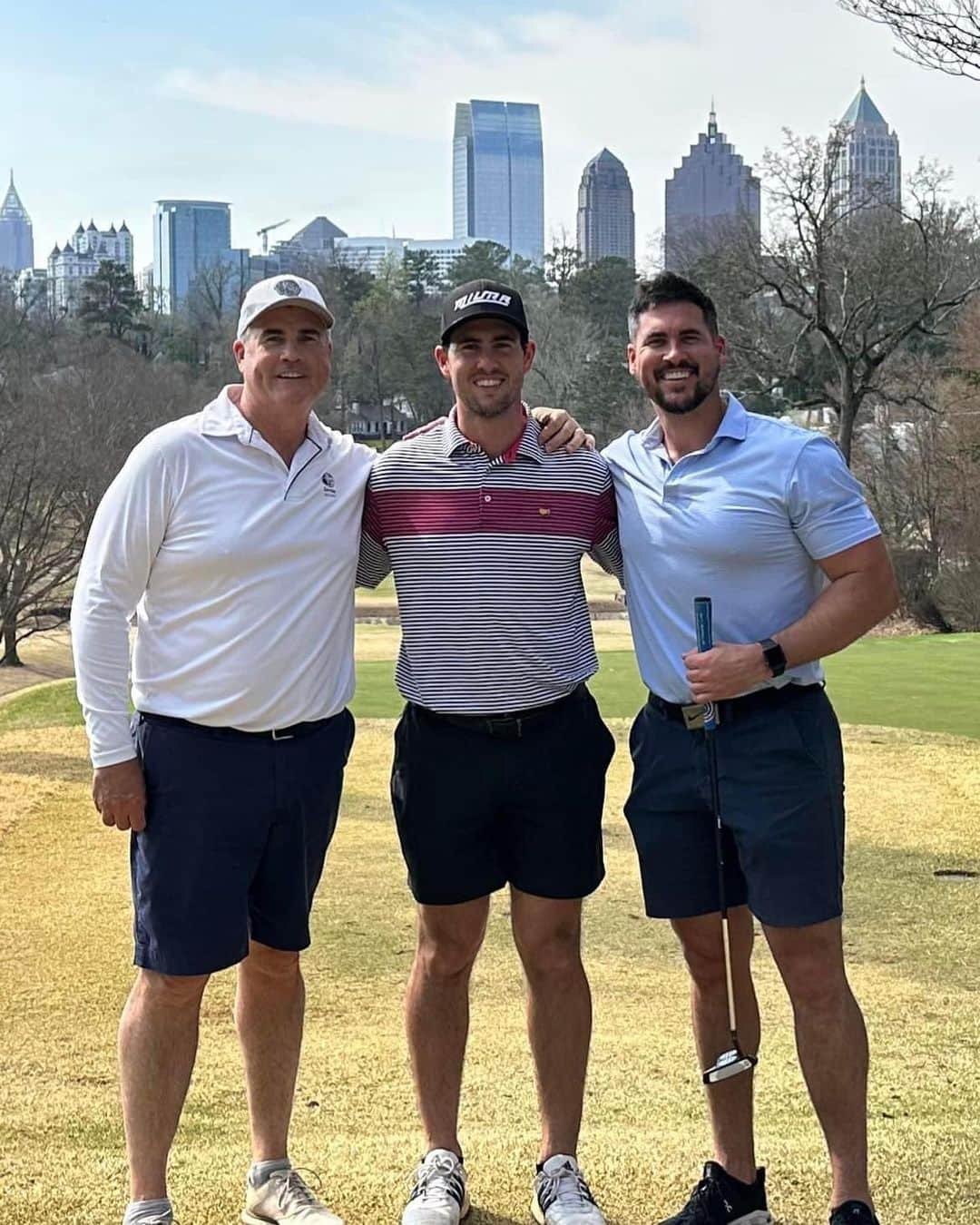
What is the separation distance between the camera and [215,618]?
12.3ft

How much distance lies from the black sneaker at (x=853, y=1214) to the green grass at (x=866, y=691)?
433 inches

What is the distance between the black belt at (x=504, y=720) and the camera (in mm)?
3928

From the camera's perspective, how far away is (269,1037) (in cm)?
397

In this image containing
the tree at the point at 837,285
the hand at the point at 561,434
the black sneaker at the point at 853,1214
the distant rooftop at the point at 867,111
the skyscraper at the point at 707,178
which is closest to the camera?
the black sneaker at the point at 853,1214

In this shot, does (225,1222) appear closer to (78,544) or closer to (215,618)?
(215,618)

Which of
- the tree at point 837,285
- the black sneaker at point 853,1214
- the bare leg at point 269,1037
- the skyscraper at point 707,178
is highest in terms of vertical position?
the skyscraper at point 707,178

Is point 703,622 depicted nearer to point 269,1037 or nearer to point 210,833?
point 210,833

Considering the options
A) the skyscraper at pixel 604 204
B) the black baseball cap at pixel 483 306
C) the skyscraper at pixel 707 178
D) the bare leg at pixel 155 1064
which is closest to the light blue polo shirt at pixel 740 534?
the black baseball cap at pixel 483 306

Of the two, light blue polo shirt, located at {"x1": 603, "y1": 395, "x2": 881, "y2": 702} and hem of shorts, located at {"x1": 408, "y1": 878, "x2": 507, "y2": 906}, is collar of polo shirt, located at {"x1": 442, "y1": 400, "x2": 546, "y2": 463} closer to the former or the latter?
light blue polo shirt, located at {"x1": 603, "y1": 395, "x2": 881, "y2": 702}

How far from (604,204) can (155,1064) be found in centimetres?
16602

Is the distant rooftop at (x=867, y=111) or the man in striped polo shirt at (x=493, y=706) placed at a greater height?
the distant rooftop at (x=867, y=111)

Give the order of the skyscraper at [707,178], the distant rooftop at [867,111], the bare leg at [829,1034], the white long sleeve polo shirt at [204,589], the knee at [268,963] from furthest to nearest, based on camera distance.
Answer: the skyscraper at [707,178] → the distant rooftop at [867,111] → the knee at [268,963] → the white long sleeve polo shirt at [204,589] → the bare leg at [829,1034]

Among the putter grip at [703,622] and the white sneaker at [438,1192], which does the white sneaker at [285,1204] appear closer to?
the white sneaker at [438,1192]

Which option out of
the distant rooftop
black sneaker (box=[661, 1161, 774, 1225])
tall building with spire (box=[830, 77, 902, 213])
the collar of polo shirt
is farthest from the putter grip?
the distant rooftop
